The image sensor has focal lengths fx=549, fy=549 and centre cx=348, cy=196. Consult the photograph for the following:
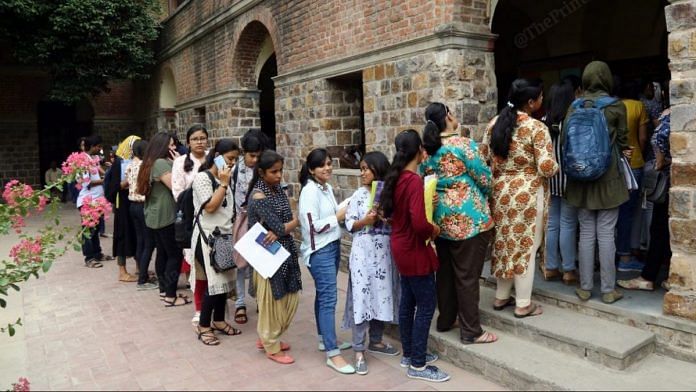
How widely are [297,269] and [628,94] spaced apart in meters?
3.31

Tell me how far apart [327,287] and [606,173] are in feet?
7.33

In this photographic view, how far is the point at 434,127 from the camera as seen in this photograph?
3838mm

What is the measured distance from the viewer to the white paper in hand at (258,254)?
153 inches

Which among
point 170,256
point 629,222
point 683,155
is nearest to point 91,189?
point 170,256

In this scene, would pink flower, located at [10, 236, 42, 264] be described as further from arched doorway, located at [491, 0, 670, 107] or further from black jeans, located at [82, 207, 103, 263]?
arched doorway, located at [491, 0, 670, 107]

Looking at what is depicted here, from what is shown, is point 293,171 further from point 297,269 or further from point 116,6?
point 116,6

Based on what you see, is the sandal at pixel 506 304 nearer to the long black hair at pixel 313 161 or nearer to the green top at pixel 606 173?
the green top at pixel 606 173

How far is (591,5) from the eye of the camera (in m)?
7.86

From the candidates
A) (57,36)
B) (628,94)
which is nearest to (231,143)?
(628,94)

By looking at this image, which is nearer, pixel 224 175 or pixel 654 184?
pixel 224 175

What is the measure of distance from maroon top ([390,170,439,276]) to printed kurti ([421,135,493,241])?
1.04 feet

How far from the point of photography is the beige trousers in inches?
159

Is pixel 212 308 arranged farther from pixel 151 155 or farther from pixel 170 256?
pixel 151 155

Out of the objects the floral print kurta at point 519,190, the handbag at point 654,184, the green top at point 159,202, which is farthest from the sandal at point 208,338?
the handbag at point 654,184
